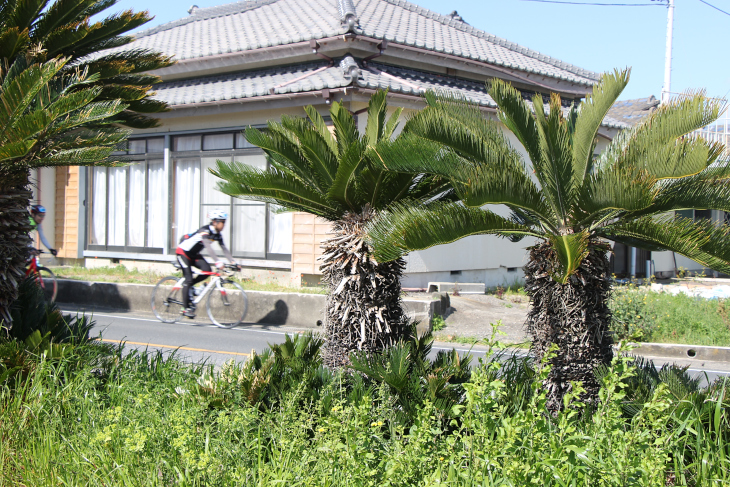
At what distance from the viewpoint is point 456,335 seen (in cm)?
1059

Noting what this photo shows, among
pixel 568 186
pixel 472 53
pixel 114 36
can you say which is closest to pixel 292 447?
pixel 568 186

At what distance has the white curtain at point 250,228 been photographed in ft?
49.5

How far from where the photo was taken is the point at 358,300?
580 centimetres

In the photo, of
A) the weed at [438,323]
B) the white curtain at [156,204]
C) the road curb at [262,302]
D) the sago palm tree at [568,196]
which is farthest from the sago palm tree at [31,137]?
the white curtain at [156,204]

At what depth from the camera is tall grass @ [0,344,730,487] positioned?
3445mm

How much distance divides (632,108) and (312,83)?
1693cm

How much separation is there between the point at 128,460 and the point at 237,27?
16.7m

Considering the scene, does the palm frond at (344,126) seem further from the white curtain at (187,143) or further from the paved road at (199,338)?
the white curtain at (187,143)

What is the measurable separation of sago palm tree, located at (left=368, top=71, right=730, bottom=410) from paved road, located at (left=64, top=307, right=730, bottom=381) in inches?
129

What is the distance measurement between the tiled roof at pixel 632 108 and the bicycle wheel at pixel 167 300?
16313 millimetres

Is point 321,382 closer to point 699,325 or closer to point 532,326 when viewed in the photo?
point 532,326

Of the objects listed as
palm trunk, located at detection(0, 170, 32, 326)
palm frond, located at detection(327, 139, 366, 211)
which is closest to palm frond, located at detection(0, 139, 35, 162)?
palm trunk, located at detection(0, 170, 32, 326)

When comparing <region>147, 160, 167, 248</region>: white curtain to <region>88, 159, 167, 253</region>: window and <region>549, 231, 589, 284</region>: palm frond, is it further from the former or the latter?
<region>549, 231, 589, 284</region>: palm frond

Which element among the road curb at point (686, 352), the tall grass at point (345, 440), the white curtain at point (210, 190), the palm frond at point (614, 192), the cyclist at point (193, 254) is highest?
the white curtain at point (210, 190)
